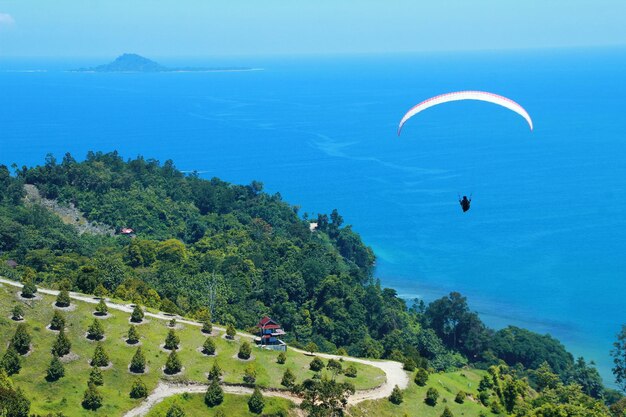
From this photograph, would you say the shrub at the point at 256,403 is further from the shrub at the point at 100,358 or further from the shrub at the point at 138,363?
the shrub at the point at 100,358

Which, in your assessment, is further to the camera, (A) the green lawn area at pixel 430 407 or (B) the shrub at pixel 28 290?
(B) the shrub at pixel 28 290

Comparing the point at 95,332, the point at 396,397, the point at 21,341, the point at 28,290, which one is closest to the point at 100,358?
the point at 95,332

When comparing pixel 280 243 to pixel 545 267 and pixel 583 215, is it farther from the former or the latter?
pixel 583 215

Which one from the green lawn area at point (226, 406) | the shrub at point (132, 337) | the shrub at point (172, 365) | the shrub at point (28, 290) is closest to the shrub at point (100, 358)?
the shrub at point (132, 337)

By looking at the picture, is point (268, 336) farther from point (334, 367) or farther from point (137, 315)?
point (137, 315)

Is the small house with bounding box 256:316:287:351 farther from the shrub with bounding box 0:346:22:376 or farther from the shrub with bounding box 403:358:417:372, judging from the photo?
the shrub with bounding box 0:346:22:376

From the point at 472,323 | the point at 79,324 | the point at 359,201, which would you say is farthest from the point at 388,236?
the point at 79,324
